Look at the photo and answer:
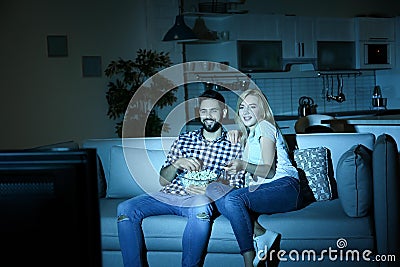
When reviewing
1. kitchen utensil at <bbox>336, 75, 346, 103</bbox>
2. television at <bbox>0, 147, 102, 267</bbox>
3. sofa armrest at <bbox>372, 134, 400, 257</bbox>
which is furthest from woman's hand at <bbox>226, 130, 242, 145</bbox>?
kitchen utensil at <bbox>336, 75, 346, 103</bbox>

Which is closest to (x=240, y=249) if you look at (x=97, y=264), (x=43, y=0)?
(x=97, y=264)

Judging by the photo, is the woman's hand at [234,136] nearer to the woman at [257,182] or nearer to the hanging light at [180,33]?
the woman at [257,182]

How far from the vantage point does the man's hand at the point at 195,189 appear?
116 inches

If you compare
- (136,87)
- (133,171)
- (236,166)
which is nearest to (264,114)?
(236,166)

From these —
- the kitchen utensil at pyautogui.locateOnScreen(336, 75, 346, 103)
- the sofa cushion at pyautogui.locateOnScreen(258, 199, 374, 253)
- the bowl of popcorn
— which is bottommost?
the sofa cushion at pyautogui.locateOnScreen(258, 199, 374, 253)

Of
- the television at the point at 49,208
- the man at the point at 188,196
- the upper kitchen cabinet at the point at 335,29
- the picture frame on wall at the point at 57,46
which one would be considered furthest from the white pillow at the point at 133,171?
the upper kitchen cabinet at the point at 335,29

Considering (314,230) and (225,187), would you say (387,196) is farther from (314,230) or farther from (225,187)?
(225,187)

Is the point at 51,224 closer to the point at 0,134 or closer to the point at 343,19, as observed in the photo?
the point at 0,134

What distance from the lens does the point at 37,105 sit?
5.39m

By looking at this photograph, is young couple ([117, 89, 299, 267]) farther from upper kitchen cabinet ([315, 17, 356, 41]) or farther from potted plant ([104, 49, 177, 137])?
upper kitchen cabinet ([315, 17, 356, 41])

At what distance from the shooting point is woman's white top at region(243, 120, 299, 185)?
9.76 feet

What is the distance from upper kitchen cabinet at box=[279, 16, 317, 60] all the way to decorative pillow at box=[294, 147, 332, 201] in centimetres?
316

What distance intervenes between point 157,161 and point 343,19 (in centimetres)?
390

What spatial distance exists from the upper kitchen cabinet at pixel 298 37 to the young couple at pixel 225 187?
3192mm
